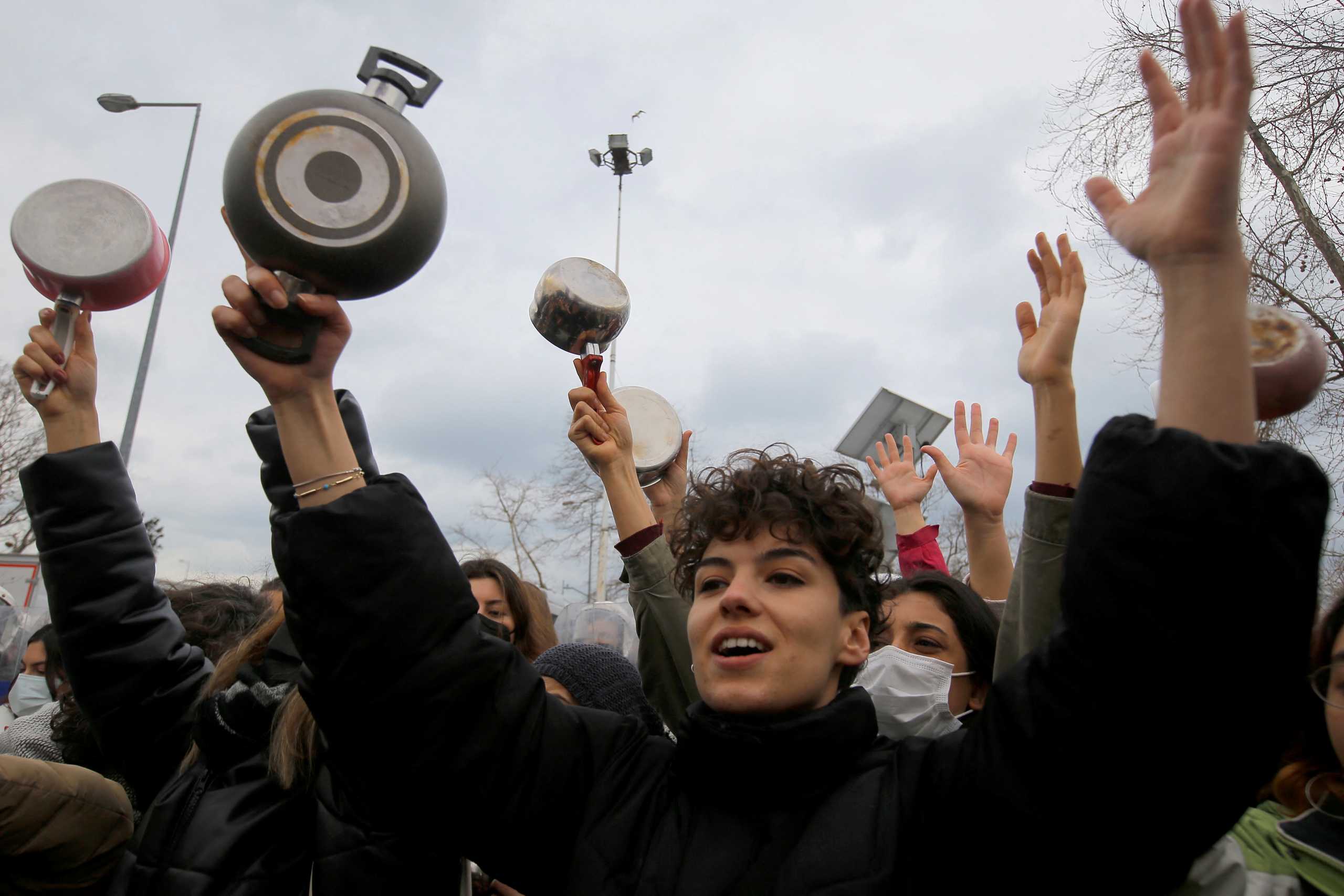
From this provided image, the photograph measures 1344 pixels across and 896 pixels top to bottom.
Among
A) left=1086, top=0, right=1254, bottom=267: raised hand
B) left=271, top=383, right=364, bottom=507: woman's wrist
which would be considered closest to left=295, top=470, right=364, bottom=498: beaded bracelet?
left=271, top=383, right=364, bottom=507: woman's wrist

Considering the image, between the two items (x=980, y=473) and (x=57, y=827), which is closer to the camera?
(x=57, y=827)

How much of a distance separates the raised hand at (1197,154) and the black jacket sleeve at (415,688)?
4.16ft

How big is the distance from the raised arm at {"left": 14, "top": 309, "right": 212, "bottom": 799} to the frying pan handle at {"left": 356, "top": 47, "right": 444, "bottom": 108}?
4.18 feet

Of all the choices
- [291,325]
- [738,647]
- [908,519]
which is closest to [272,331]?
[291,325]

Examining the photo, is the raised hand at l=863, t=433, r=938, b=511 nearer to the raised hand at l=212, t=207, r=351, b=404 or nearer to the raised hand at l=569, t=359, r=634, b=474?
the raised hand at l=569, t=359, r=634, b=474

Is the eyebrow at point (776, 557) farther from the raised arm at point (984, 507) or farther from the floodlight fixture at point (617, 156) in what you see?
the floodlight fixture at point (617, 156)

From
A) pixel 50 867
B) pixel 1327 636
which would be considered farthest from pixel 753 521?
pixel 50 867

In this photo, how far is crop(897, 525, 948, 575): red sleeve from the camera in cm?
392

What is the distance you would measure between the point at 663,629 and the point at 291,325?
Answer: 1.41 metres

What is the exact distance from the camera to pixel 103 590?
2291 mm

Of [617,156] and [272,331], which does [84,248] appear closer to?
[272,331]

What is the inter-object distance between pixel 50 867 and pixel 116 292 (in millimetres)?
1392

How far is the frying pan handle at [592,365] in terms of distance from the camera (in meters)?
2.74

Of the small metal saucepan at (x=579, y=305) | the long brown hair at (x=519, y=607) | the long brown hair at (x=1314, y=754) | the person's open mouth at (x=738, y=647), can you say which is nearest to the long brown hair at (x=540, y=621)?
the long brown hair at (x=519, y=607)
